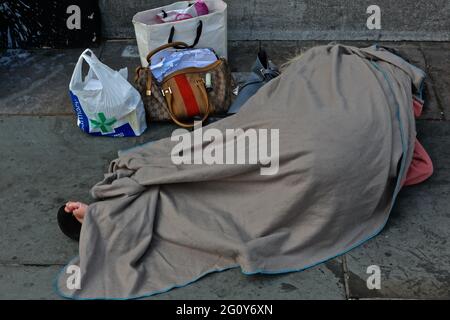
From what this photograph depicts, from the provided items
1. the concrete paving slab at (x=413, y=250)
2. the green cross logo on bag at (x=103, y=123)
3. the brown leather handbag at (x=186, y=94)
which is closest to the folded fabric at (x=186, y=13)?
the brown leather handbag at (x=186, y=94)

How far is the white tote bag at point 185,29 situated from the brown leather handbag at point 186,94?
27 centimetres

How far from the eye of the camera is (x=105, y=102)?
3.33 metres

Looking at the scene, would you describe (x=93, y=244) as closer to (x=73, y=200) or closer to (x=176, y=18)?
(x=73, y=200)

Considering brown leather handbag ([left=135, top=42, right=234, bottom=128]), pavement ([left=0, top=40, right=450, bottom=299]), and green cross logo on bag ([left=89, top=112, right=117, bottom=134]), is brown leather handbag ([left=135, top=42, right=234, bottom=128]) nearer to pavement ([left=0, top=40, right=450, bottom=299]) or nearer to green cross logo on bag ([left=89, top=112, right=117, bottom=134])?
pavement ([left=0, top=40, right=450, bottom=299])

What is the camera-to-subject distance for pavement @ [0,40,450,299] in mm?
2584

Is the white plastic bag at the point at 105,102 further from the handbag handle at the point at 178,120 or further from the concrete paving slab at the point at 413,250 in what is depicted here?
the concrete paving slab at the point at 413,250

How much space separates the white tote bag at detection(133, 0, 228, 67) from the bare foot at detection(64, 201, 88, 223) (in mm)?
1353

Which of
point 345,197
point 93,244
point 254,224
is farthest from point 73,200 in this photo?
point 345,197

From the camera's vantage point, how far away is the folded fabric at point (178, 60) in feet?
11.9

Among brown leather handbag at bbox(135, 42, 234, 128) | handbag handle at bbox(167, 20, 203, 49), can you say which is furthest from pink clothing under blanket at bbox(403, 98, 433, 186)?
handbag handle at bbox(167, 20, 203, 49)

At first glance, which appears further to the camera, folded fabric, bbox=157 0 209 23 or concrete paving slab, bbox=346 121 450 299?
folded fabric, bbox=157 0 209 23

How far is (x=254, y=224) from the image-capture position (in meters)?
2.68

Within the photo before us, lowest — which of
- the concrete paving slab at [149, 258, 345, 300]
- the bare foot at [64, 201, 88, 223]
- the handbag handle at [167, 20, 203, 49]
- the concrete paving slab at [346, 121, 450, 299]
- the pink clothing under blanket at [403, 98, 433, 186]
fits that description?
the concrete paving slab at [149, 258, 345, 300]
